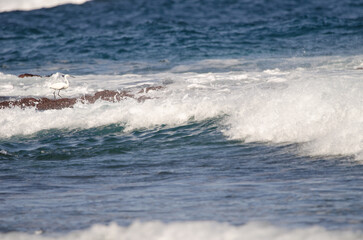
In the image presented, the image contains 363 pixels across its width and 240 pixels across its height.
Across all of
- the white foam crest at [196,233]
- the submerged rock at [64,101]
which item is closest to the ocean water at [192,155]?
the white foam crest at [196,233]

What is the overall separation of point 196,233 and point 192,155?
3.02 meters

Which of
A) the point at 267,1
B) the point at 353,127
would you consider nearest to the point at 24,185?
the point at 353,127

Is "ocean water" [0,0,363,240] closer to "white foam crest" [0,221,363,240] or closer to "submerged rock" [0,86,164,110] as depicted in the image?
"white foam crest" [0,221,363,240]

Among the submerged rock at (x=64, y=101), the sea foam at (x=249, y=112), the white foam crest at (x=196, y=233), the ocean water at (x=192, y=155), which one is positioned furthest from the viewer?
the submerged rock at (x=64, y=101)

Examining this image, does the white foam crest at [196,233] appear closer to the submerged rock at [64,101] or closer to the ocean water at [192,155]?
the ocean water at [192,155]

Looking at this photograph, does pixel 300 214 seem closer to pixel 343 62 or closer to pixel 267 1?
pixel 343 62

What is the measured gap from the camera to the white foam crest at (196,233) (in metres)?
2.89

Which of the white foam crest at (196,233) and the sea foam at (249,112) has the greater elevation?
the white foam crest at (196,233)

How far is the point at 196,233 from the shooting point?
3.00m

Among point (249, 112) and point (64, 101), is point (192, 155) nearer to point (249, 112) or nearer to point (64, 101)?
point (249, 112)

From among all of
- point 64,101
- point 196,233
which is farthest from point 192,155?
point 64,101

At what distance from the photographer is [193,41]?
74.3 feet

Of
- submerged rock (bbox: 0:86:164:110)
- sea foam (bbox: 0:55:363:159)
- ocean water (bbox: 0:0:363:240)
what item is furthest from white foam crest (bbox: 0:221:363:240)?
submerged rock (bbox: 0:86:164:110)

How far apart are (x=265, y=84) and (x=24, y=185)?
21.9 ft
